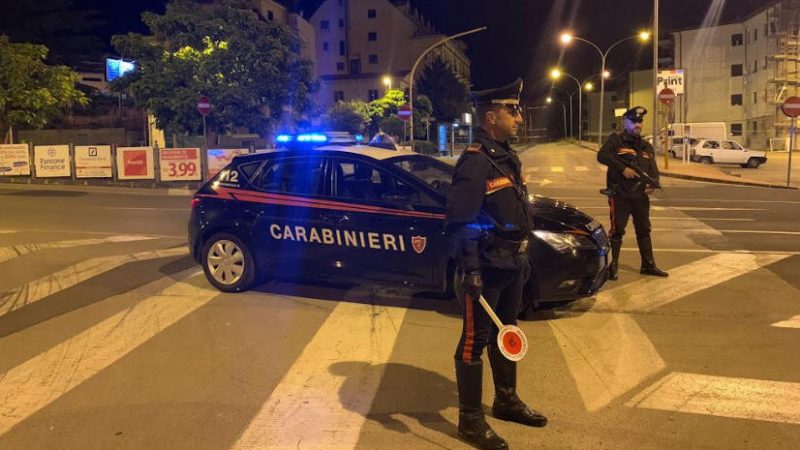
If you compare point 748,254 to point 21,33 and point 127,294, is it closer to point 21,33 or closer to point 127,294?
point 127,294

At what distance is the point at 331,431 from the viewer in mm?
3869

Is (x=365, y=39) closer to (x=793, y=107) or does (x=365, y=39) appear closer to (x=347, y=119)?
(x=347, y=119)

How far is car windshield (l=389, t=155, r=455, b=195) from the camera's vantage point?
642cm

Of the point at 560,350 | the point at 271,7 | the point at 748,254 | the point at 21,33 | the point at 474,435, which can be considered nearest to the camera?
the point at 474,435

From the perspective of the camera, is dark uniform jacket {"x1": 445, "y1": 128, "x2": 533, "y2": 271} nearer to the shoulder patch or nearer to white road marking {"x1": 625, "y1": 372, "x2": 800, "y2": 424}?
the shoulder patch

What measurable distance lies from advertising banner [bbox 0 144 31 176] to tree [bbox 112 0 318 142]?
470 cm

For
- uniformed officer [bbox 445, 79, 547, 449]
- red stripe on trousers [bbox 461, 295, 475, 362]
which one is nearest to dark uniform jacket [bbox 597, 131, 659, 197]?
uniformed officer [bbox 445, 79, 547, 449]

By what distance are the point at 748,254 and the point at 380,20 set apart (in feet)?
214

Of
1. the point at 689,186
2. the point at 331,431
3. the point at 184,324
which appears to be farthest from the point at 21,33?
the point at 331,431

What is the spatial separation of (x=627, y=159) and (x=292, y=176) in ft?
11.6

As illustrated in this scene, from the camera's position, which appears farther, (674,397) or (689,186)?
(689,186)

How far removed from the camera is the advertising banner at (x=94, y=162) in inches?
940

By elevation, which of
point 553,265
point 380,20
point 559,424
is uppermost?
point 380,20

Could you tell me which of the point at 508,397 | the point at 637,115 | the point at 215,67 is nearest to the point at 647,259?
the point at 637,115
